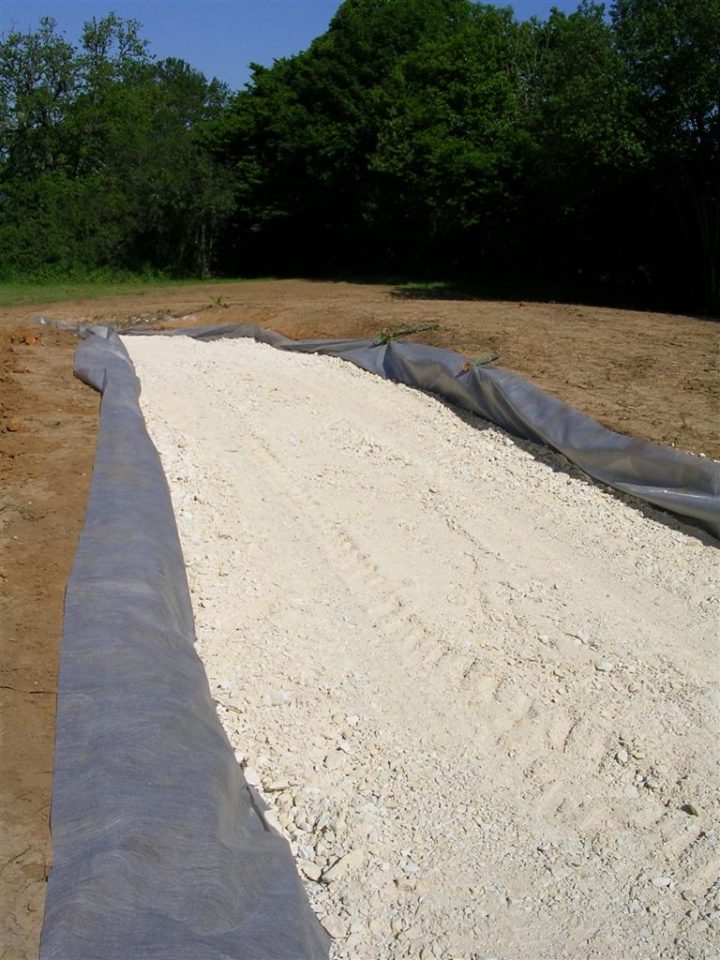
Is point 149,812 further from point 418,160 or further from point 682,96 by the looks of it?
point 418,160

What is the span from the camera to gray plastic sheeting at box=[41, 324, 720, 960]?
2383mm

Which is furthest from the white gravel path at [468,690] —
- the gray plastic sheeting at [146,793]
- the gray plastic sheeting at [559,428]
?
the gray plastic sheeting at [146,793]

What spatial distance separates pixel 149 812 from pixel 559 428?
5.63m

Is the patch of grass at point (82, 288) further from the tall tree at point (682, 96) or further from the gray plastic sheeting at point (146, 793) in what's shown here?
the gray plastic sheeting at point (146, 793)

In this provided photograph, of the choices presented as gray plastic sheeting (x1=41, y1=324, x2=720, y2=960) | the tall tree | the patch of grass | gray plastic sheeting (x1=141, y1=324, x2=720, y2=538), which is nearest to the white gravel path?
gray plastic sheeting (x1=141, y1=324, x2=720, y2=538)

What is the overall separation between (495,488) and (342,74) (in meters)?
23.5

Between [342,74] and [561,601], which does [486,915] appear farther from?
[342,74]

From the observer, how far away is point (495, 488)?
7312 mm

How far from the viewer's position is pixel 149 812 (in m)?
2.73

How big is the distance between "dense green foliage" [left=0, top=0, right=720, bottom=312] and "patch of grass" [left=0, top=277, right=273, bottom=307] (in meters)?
1.50

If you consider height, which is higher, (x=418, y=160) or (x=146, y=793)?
(x=418, y=160)

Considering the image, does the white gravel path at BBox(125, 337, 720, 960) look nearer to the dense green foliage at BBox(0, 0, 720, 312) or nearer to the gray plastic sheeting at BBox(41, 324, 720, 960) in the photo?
the gray plastic sheeting at BBox(41, 324, 720, 960)

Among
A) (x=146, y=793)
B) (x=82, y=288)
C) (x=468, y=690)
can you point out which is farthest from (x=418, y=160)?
(x=146, y=793)

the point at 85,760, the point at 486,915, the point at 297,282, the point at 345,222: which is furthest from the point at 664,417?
the point at 345,222
